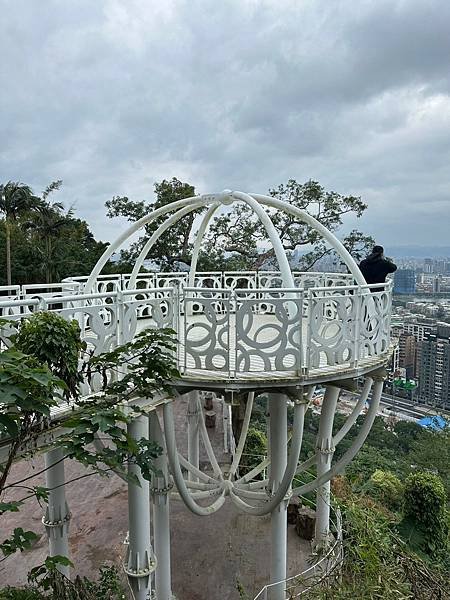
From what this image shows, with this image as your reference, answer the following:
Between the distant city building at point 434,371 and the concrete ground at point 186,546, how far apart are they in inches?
1405

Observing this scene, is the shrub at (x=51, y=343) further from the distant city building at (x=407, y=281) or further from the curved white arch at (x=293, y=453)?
the distant city building at (x=407, y=281)

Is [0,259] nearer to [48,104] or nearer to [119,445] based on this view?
[48,104]

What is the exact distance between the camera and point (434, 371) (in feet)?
141

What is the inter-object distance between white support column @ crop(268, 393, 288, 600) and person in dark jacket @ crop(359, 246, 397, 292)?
276 centimetres

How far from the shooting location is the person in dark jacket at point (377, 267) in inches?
284

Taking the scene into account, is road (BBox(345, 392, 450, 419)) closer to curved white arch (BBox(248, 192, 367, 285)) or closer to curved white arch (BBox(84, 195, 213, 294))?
curved white arch (BBox(248, 192, 367, 285))

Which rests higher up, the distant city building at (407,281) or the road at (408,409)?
the distant city building at (407,281)

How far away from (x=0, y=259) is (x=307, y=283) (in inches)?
980

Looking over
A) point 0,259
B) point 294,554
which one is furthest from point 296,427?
point 0,259

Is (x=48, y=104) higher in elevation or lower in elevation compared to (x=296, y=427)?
higher

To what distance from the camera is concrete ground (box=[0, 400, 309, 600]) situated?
7922 mm

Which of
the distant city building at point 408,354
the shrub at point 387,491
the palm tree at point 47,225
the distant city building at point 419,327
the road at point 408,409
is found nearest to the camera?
the shrub at point 387,491

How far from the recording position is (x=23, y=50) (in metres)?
9.55

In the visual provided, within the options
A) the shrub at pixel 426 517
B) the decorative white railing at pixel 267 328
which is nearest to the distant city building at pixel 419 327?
the shrub at pixel 426 517
